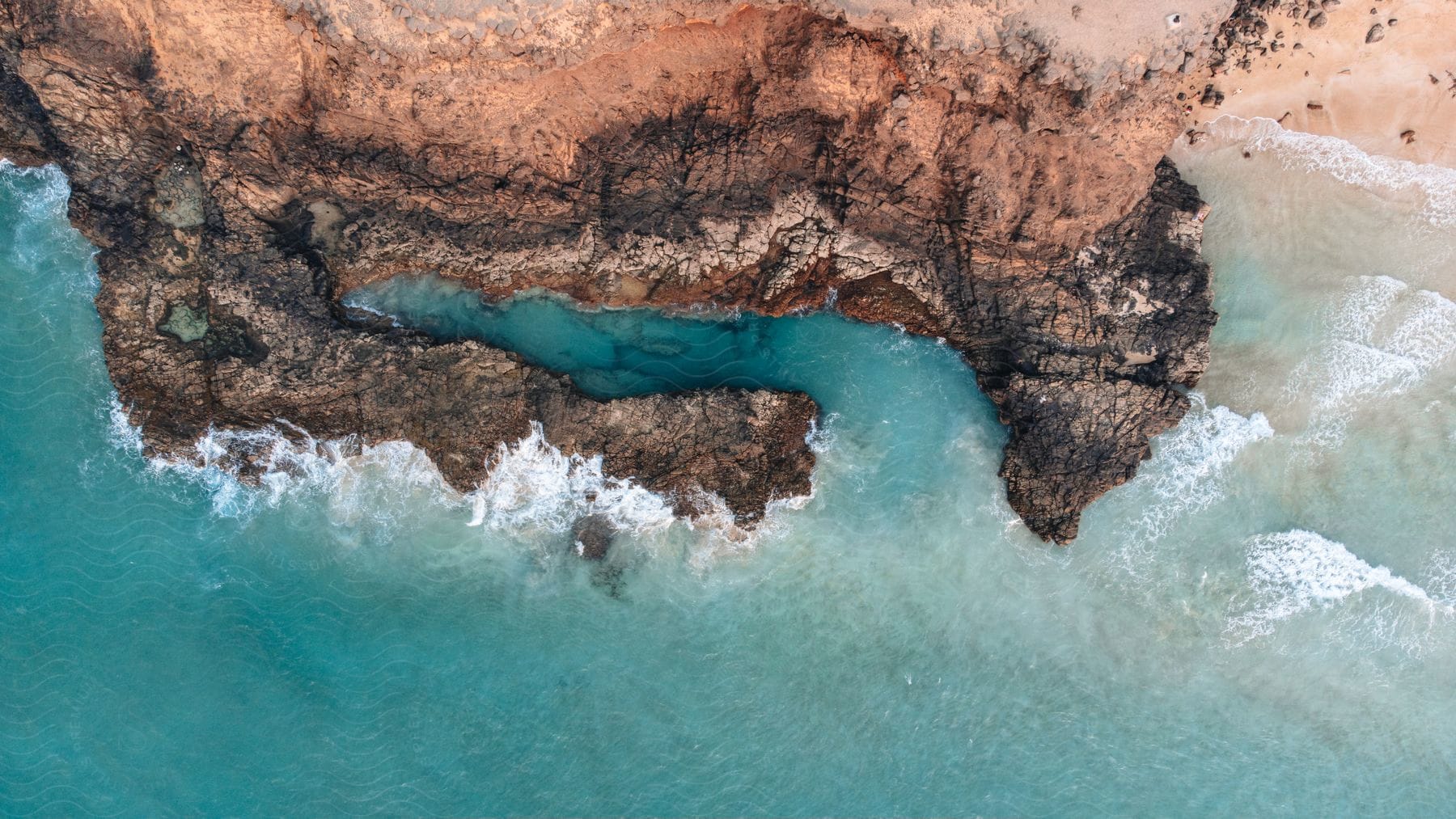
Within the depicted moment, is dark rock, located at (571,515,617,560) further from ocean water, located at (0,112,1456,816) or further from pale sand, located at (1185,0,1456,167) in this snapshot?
pale sand, located at (1185,0,1456,167)

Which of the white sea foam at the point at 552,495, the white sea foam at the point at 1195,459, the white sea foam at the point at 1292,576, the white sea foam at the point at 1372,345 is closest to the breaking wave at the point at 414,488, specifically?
the white sea foam at the point at 552,495

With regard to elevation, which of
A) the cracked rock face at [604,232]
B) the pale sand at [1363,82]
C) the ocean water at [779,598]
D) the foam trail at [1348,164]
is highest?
the pale sand at [1363,82]

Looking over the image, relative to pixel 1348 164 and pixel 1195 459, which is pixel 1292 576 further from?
pixel 1348 164

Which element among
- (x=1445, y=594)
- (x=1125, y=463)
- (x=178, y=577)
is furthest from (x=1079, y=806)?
(x=178, y=577)

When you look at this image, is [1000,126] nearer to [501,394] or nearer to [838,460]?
[838,460]

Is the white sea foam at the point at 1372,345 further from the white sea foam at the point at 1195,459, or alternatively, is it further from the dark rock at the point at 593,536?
the dark rock at the point at 593,536

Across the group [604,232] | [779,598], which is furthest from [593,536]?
[604,232]
